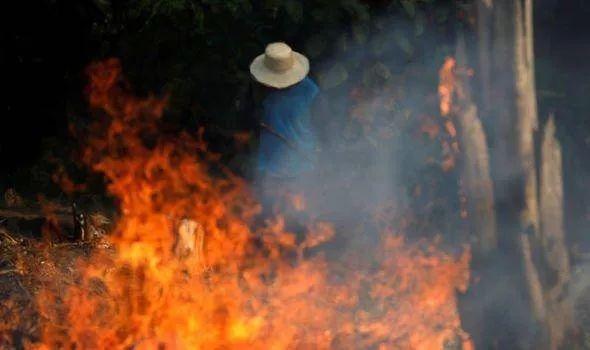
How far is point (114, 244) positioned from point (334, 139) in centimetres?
265

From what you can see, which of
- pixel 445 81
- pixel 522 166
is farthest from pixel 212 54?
pixel 522 166

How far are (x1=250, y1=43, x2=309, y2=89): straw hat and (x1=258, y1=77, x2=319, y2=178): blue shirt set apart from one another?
89mm

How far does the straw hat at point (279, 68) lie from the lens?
543 centimetres

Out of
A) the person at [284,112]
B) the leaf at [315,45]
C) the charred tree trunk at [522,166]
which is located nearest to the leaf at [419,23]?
the leaf at [315,45]

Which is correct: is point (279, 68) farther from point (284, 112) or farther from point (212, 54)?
point (212, 54)

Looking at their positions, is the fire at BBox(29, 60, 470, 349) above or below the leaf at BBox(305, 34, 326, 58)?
below

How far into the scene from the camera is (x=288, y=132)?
18.4 ft

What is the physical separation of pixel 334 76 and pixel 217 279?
2414mm

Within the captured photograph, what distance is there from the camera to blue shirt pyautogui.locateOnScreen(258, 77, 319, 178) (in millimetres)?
5559

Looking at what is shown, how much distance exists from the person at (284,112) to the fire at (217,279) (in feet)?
2.48

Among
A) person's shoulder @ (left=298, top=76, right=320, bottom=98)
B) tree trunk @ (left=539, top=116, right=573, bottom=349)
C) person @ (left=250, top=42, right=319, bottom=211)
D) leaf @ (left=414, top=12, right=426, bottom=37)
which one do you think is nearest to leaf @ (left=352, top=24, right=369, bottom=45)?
leaf @ (left=414, top=12, right=426, bottom=37)

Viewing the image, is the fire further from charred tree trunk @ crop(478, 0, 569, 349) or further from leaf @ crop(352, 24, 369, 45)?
leaf @ crop(352, 24, 369, 45)

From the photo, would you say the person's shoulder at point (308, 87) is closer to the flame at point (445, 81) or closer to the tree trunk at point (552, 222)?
the flame at point (445, 81)

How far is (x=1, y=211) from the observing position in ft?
19.9
